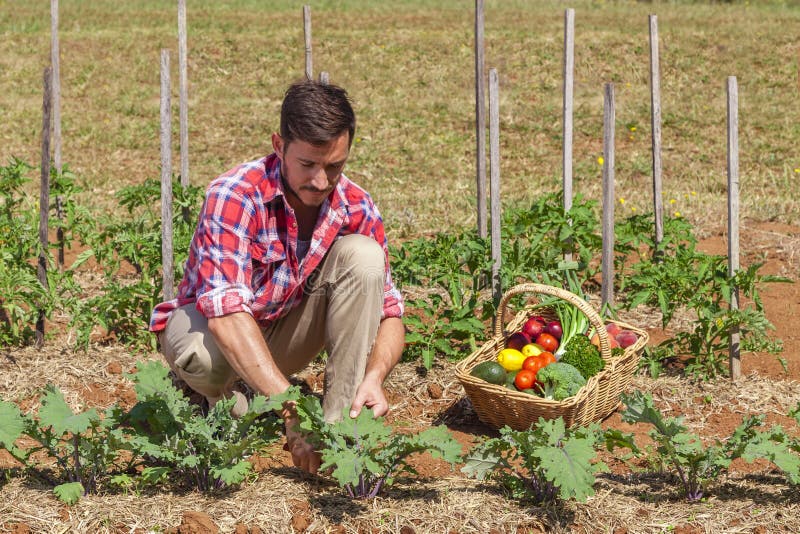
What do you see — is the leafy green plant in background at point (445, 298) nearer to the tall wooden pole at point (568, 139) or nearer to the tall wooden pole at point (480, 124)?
the tall wooden pole at point (480, 124)

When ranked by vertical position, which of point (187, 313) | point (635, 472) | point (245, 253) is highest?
point (245, 253)

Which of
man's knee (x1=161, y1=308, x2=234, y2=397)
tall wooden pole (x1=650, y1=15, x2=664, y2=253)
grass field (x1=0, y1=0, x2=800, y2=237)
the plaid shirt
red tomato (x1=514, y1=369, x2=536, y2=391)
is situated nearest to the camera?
the plaid shirt

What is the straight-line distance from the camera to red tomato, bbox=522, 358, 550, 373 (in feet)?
12.2

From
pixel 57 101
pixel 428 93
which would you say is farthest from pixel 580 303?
pixel 428 93

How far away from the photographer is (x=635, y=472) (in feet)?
10.8

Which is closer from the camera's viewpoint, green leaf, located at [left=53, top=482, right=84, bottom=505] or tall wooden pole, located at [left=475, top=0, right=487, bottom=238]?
green leaf, located at [left=53, top=482, right=84, bottom=505]

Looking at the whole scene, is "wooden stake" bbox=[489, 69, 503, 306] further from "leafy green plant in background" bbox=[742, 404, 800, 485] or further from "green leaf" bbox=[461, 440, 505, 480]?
"leafy green plant in background" bbox=[742, 404, 800, 485]

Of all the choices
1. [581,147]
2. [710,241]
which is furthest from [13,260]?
[581,147]

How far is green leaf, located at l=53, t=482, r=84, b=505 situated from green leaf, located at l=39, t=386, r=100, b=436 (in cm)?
15

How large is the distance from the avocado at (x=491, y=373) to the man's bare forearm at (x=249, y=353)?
3.40 feet

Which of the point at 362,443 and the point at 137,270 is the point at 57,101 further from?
the point at 362,443

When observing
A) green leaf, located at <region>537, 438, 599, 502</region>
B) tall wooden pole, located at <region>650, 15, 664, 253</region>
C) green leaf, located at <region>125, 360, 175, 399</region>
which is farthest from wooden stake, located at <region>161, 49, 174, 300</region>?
tall wooden pole, located at <region>650, 15, 664, 253</region>

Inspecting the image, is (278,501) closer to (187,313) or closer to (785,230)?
(187,313)

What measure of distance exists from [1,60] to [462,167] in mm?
6278
